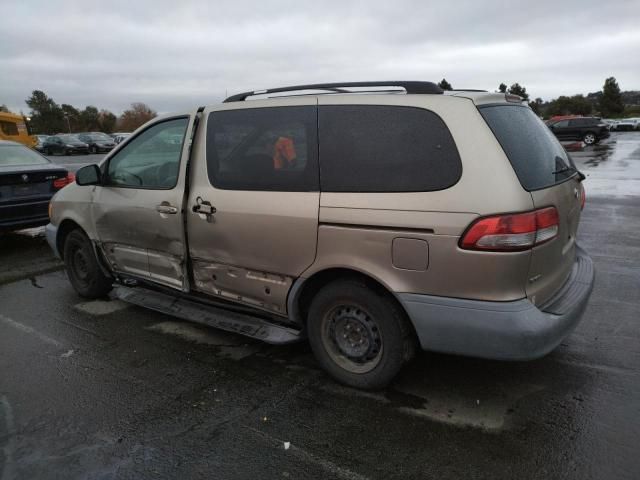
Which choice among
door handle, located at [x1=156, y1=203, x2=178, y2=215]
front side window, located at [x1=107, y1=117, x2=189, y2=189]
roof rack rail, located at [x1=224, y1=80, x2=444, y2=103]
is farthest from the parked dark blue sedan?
roof rack rail, located at [x1=224, y1=80, x2=444, y2=103]

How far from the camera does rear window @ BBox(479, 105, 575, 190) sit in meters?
2.73

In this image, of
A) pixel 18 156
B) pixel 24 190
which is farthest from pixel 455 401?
pixel 18 156

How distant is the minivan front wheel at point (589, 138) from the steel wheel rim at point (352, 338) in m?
33.3

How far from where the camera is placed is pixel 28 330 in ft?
14.6

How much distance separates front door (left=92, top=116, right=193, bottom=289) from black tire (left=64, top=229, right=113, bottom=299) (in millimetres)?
340

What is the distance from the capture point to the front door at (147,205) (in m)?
3.93

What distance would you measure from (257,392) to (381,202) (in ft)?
4.95

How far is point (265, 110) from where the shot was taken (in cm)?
352

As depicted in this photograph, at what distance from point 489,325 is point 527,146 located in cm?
109

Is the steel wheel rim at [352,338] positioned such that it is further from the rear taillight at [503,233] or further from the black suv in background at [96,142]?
the black suv in background at [96,142]

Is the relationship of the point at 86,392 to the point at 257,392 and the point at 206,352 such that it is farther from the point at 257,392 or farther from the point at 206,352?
the point at 257,392

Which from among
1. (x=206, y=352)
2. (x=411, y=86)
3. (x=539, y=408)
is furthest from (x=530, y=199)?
(x=206, y=352)

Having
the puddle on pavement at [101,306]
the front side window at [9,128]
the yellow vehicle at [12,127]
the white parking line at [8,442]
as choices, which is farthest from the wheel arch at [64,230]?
the front side window at [9,128]

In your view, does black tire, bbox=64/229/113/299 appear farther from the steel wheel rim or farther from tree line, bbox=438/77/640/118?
tree line, bbox=438/77/640/118
